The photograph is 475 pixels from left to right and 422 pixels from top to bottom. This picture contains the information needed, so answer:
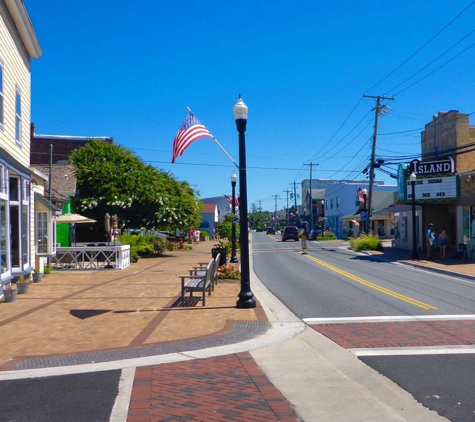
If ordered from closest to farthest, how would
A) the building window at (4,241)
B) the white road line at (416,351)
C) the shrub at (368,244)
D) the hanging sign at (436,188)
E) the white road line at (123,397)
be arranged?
the white road line at (123,397) < the white road line at (416,351) < the building window at (4,241) < the hanging sign at (436,188) < the shrub at (368,244)

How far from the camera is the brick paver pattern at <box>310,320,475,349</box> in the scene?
902 centimetres

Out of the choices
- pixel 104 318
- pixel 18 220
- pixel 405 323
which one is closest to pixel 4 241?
pixel 18 220

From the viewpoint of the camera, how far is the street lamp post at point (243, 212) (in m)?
12.6

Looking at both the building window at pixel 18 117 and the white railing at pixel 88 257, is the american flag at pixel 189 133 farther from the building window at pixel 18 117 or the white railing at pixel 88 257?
the white railing at pixel 88 257

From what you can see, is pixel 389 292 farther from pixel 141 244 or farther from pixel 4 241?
pixel 141 244

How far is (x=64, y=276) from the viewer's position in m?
21.6

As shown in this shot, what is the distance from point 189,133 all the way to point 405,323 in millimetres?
6850

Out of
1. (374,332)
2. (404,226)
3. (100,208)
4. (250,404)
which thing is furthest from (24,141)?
(404,226)

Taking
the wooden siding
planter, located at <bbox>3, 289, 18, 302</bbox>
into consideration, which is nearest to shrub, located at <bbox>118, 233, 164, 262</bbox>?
the wooden siding

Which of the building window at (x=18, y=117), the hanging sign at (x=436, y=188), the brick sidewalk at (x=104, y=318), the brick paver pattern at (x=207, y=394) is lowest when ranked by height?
the brick paver pattern at (x=207, y=394)

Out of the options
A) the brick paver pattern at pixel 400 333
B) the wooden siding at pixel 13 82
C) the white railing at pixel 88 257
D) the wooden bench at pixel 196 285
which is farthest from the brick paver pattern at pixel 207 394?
the white railing at pixel 88 257

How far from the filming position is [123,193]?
36.7 meters

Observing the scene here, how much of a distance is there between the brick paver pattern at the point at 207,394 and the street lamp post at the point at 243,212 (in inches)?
184

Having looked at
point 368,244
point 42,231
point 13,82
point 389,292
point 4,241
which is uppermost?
point 13,82
